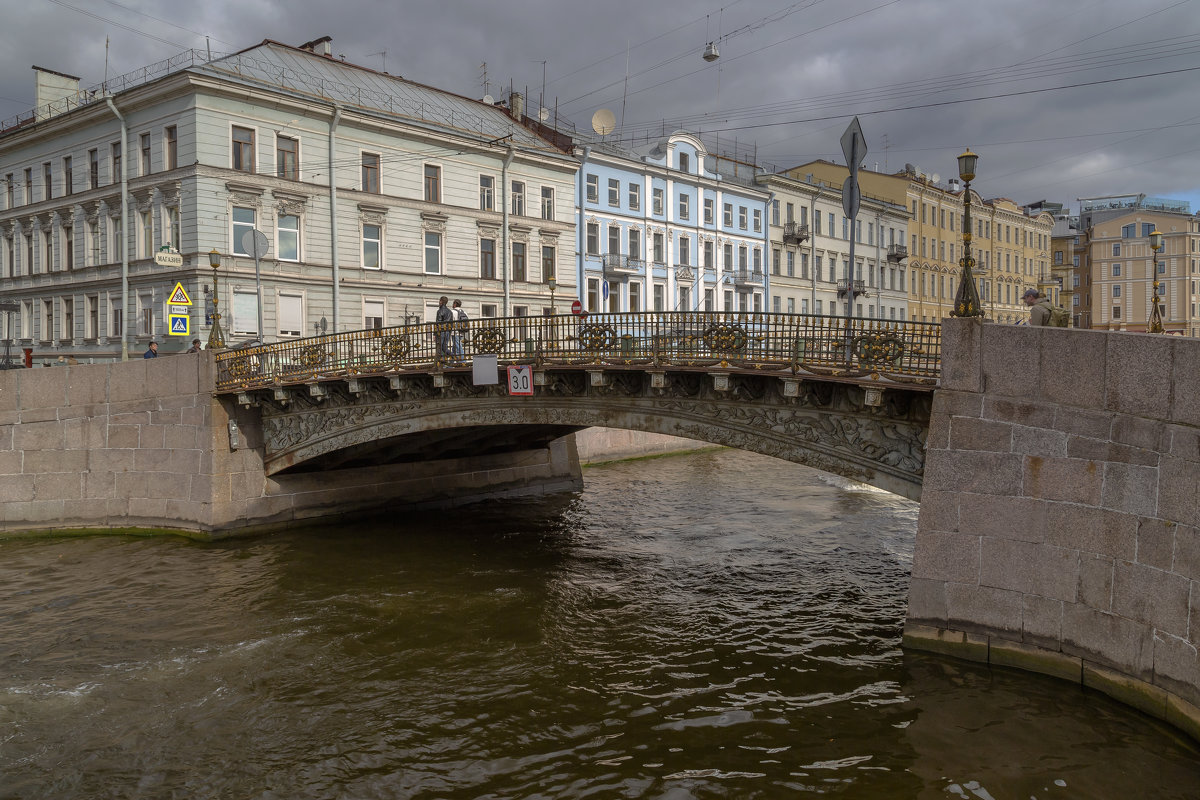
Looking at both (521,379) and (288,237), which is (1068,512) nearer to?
(521,379)

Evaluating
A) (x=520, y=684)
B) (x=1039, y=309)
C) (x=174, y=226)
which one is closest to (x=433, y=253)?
(x=174, y=226)

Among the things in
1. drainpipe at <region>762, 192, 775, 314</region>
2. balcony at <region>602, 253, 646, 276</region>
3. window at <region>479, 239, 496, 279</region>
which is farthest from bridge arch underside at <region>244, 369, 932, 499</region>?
drainpipe at <region>762, 192, 775, 314</region>

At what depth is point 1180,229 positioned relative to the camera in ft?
180

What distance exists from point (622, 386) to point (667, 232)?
28.6 metres

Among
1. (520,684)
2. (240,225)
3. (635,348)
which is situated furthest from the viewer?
(240,225)

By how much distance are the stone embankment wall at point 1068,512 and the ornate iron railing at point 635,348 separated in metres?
0.74

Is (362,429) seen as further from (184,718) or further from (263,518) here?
(184,718)

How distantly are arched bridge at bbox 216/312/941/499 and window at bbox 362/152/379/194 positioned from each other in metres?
12.9

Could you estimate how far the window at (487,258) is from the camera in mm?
32219

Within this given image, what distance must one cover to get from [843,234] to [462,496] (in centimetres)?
3567

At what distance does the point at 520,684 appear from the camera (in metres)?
9.67

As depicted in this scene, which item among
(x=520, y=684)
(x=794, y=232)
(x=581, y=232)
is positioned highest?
(x=794, y=232)

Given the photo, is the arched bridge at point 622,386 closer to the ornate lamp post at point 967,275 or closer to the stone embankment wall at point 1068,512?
the ornate lamp post at point 967,275

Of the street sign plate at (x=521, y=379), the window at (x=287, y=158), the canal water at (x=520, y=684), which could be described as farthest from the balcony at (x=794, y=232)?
A: the street sign plate at (x=521, y=379)
